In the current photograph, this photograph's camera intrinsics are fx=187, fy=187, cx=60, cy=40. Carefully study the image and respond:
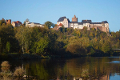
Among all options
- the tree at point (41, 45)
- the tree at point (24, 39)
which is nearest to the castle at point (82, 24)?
the tree at point (41, 45)

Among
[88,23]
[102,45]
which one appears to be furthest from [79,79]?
[88,23]

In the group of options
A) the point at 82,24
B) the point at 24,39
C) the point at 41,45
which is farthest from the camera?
the point at 82,24

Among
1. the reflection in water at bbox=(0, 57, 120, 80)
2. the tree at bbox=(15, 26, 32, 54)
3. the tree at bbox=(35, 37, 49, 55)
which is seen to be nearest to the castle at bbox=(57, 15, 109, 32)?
the tree at bbox=(35, 37, 49, 55)

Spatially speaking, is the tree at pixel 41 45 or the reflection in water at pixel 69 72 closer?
the reflection in water at pixel 69 72

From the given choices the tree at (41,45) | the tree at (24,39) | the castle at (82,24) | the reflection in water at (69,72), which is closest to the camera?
the reflection in water at (69,72)

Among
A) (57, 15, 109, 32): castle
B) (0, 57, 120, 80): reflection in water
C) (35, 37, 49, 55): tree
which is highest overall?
(57, 15, 109, 32): castle

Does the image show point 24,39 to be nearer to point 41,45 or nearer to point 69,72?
point 41,45

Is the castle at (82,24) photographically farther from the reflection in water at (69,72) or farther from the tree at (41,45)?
the reflection in water at (69,72)

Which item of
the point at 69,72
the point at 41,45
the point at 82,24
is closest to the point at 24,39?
the point at 41,45

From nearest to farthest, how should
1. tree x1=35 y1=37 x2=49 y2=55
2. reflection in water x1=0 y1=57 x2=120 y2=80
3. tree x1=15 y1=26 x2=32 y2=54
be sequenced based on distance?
reflection in water x1=0 y1=57 x2=120 y2=80 → tree x1=15 y1=26 x2=32 y2=54 → tree x1=35 y1=37 x2=49 y2=55

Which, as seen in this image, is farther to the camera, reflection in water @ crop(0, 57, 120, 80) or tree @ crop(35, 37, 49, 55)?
tree @ crop(35, 37, 49, 55)

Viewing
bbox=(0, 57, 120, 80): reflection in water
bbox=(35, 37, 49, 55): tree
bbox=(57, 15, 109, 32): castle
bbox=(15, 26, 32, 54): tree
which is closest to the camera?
bbox=(0, 57, 120, 80): reflection in water

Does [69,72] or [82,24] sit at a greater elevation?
[82,24]

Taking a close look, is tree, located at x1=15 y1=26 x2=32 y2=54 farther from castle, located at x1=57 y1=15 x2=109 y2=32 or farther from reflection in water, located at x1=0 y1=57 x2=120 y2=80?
castle, located at x1=57 y1=15 x2=109 y2=32
